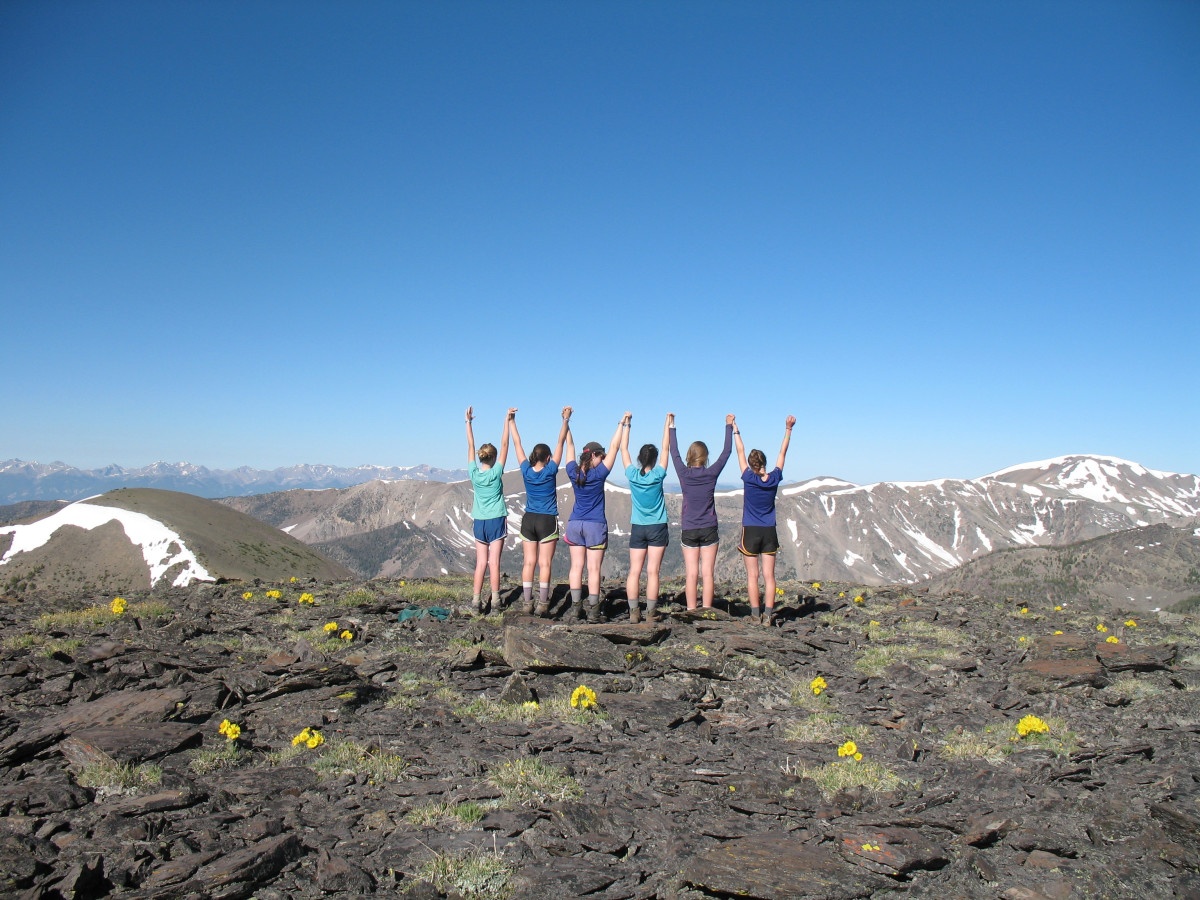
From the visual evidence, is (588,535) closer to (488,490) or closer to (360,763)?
(488,490)

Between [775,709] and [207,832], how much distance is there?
23.7ft

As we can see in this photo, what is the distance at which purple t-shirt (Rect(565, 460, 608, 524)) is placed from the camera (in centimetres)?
1339

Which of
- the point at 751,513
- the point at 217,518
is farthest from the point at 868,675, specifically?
the point at 217,518

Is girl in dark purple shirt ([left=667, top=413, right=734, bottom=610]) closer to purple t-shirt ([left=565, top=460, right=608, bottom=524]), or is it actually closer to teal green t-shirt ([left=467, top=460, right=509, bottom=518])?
purple t-shirt ([left=565, top=460, right=608, bottom=524])

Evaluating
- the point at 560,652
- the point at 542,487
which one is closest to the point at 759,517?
the point at 542,487

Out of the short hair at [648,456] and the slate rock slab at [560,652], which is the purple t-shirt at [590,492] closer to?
the short hair at [648,456]

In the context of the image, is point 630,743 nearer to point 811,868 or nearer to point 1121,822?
point 811,868

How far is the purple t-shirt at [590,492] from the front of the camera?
13.4m

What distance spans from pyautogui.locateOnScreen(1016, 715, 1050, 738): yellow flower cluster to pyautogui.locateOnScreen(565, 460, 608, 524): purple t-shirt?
737 centimetres

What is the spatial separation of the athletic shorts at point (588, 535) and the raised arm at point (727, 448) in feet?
8.20

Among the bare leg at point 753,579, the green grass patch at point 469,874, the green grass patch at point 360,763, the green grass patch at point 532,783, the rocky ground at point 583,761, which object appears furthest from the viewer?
the bare leg at point 753,579

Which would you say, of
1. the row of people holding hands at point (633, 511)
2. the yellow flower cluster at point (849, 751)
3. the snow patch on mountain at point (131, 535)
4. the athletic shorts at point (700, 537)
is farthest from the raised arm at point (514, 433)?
the snow patch on mountain at point (131, 535)

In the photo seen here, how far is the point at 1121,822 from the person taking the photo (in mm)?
6102

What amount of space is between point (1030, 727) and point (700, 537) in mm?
6424
